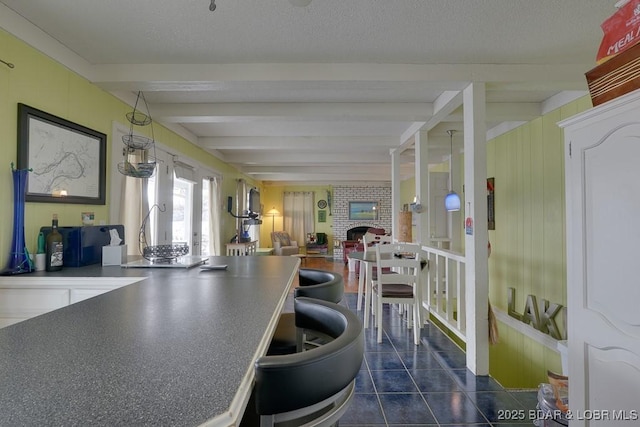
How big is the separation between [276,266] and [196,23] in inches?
63.9

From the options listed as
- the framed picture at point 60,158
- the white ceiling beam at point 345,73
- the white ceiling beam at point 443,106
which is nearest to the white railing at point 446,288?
the white ceiling beam at point 443,106

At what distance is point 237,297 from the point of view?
122 cm

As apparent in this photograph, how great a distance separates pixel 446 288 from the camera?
3334mm

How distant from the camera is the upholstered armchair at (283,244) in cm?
910

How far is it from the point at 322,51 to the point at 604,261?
2.07 meters

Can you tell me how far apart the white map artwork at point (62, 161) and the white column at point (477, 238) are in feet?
9.91

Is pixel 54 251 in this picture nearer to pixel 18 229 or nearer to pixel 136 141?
pixel 18 229

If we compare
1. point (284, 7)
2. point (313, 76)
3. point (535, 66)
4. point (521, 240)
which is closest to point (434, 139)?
point (521, 240)

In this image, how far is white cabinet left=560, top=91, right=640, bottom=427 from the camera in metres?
1.12

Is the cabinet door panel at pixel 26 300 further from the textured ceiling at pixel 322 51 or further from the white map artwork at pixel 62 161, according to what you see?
the textured ceiling at pixel 322 51

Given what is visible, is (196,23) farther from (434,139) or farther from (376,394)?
(434,139)

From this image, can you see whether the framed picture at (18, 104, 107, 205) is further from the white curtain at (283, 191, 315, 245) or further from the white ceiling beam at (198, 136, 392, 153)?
the white curtain at (283, 191, 315, 245)

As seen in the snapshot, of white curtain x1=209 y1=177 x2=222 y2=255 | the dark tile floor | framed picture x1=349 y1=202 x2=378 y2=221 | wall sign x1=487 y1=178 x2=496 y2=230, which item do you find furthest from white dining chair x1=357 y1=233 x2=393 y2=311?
framed picture x1=349 y1=202 x2=378 y2=221

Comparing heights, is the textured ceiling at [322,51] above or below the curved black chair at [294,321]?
above
